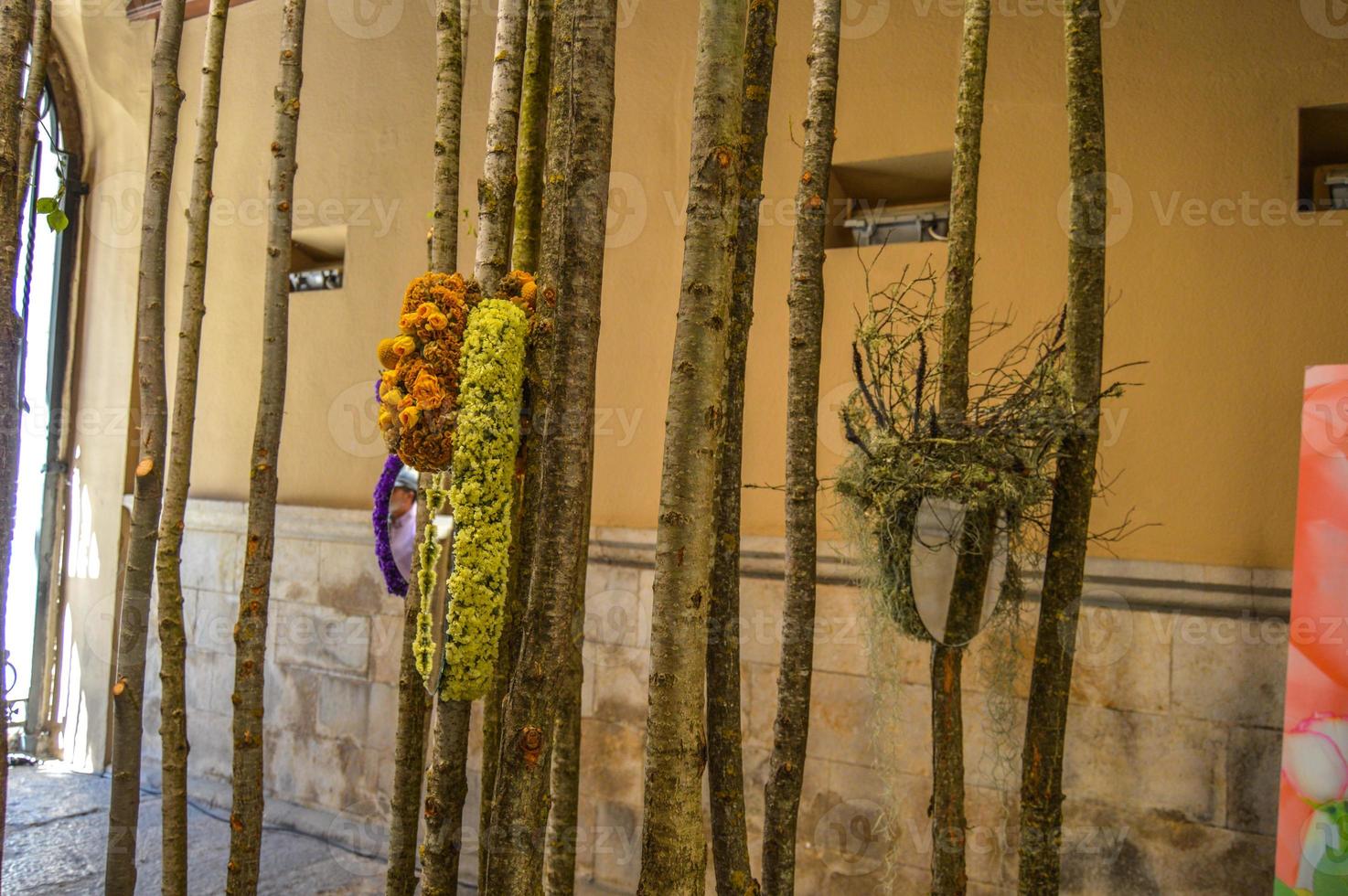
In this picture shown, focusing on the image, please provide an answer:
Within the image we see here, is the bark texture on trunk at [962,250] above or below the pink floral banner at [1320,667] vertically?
above

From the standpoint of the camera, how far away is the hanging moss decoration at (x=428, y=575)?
2.00m

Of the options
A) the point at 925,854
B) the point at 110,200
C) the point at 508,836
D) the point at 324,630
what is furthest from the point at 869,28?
the point at 110,200

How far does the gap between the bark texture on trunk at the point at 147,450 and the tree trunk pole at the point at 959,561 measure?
6.54ft

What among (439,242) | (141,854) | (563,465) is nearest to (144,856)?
(141,854)

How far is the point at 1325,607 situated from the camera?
2.23m

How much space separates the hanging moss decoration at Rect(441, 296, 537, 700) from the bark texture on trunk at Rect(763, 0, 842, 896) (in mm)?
620

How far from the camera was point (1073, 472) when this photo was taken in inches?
80.7

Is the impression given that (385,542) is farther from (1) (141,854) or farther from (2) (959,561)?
(1) (141,854)

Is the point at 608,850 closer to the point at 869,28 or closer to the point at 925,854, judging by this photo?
the point at 925,854

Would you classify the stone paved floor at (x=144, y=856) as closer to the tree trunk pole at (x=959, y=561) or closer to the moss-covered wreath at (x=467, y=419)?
the tree trunk pole at (x=959, y=561)

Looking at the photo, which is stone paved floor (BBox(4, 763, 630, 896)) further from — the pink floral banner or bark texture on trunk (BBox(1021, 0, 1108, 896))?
the pink floral banner

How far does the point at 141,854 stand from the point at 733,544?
3.61 meters

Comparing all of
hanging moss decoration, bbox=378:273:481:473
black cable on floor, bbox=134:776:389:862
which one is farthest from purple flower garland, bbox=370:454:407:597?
black cable on floor, bbox=134:776:389:862

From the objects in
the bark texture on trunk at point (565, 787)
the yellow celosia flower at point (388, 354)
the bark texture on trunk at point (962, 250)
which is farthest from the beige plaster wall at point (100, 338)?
the bark texture on trunk at point (962, 250)
